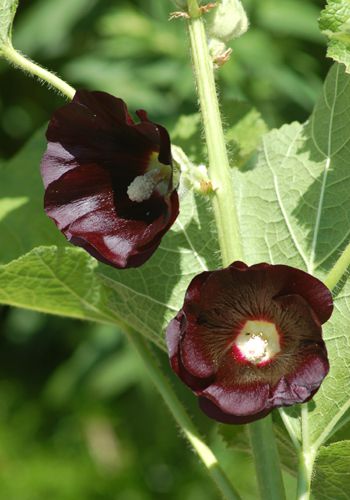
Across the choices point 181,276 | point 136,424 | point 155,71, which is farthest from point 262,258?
point 136,424

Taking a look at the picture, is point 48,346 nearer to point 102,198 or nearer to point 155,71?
point 155,71

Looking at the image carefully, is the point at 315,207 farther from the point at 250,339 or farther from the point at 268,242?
the point at 250,339

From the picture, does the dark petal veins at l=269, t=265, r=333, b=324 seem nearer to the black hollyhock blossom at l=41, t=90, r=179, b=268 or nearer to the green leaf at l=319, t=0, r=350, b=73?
the black hollyhock blossom at l=41, t=90, r=179, b=268

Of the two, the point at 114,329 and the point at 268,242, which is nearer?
the point at 268,242

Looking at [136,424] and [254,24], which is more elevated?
[254,24]

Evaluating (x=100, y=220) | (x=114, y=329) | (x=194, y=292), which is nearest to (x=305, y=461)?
(x=194, y=292)

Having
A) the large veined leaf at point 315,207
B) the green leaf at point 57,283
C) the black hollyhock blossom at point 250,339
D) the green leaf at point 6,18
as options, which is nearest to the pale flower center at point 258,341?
the black hollyhock blossom at point 250,339
